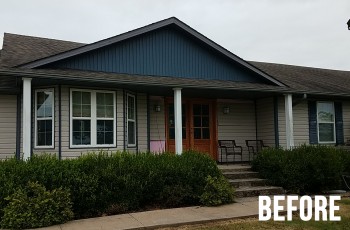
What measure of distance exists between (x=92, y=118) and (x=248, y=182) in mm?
4334

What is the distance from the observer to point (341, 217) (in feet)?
21.7

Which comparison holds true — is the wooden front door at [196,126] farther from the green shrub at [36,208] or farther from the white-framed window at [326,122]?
the green shrub at [36,208]

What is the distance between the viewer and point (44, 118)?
9.48 metres

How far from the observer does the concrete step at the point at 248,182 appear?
9.01 metres

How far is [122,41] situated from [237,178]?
4.89m

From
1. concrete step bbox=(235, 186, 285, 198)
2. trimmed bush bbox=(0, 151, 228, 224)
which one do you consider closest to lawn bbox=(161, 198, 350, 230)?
trimmed bush bbox=(0, 151, 228, 224)

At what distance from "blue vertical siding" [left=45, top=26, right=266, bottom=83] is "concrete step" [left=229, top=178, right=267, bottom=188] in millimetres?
3515

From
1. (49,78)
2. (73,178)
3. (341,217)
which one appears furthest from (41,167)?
(341,217)

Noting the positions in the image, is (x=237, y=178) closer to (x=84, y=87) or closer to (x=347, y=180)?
(x=347, y=180)

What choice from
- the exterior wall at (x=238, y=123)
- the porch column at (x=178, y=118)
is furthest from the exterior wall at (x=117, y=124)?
the exterior wall at (x=238, y=123)

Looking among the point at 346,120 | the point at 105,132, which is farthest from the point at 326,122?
the point at 105,132

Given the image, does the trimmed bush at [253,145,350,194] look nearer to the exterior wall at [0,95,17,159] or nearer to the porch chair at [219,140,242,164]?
the porch chair at [219,140,242,164]

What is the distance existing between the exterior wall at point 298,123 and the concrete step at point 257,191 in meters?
3.57

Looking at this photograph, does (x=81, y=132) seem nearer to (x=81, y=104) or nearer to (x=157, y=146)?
(x=81, y=104)
